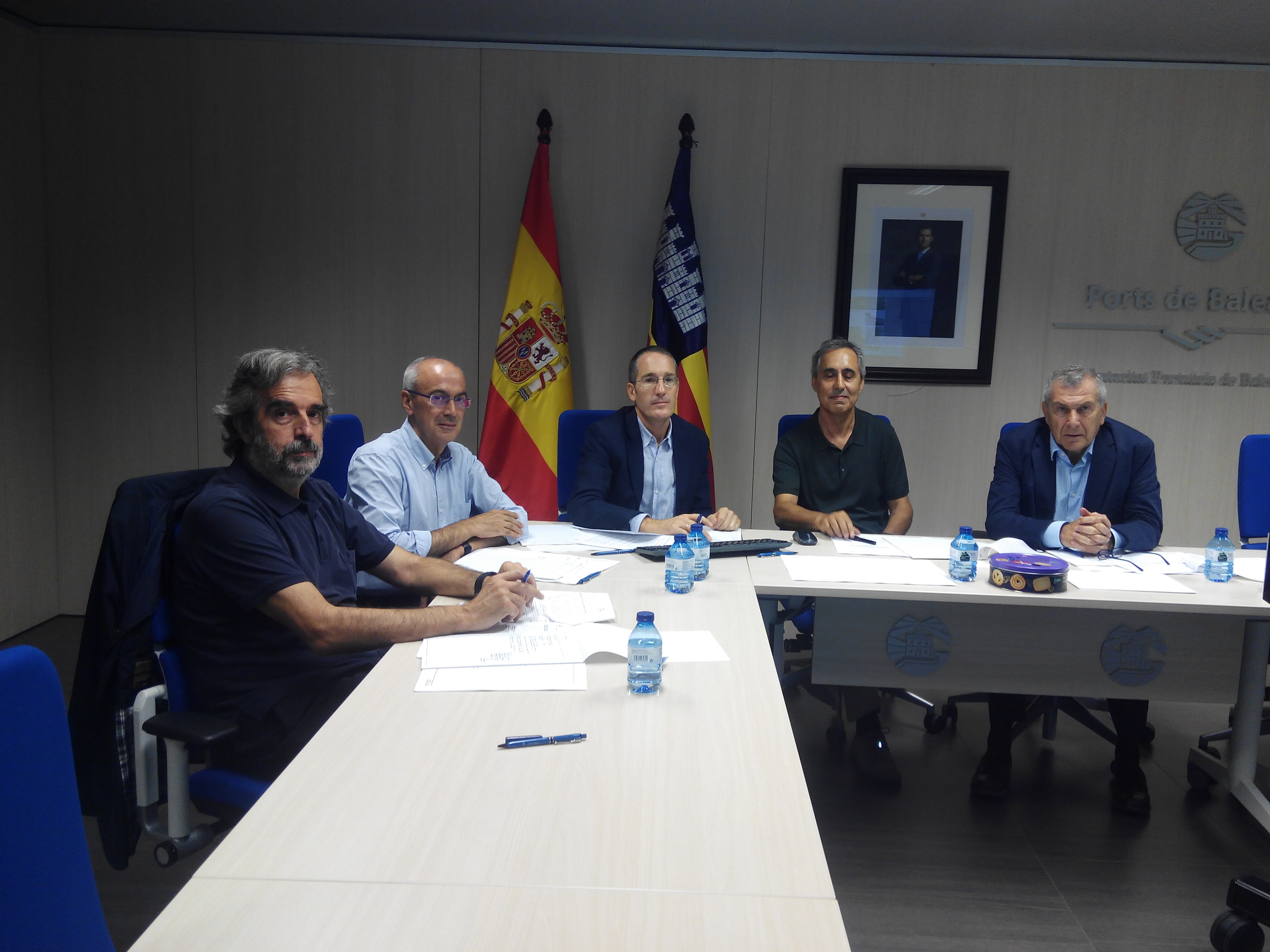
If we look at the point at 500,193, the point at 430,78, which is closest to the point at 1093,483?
the point at 500,193

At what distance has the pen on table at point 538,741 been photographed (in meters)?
1.27

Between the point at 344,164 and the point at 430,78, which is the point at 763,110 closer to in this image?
the point at 430,78

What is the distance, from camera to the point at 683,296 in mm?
3955

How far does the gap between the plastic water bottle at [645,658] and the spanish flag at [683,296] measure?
2403mm

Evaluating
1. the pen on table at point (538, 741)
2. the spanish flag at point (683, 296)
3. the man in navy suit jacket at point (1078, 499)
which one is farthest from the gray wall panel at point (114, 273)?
the man in navy suit jacket at point (1078, 499)

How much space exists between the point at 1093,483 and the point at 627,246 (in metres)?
2.31

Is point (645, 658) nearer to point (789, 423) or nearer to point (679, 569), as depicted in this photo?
point (679, 569)

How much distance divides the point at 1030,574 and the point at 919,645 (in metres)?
0.37

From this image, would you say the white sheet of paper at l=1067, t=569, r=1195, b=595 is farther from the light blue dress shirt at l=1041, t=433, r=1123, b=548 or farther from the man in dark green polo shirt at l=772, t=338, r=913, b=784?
the man in dark green polo shirt at l=772, t=338, r=913, b=784

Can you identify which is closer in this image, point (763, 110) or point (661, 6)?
point (661, 6)

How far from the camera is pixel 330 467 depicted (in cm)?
294

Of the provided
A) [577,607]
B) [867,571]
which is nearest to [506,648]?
[577,607]

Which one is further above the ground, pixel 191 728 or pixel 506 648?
pixel 506 648

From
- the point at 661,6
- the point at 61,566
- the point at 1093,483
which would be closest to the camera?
the point at 1093,483
